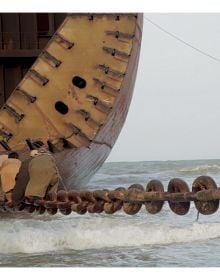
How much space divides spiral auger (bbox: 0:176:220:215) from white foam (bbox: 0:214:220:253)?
1.39 m

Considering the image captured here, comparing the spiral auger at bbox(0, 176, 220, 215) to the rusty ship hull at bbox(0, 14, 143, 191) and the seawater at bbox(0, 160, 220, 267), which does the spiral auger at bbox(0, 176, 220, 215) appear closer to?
the seawater at bbox(0, 160, 220, 267)

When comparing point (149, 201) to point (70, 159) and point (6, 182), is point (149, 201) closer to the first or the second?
point (6, 182)

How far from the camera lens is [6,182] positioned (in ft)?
16.3

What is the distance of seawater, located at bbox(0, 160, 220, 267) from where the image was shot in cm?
521

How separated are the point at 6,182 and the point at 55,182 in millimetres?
509

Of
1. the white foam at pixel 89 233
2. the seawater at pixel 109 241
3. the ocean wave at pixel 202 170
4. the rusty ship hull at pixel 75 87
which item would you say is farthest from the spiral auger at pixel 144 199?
the ocean wave at pixel 202 170

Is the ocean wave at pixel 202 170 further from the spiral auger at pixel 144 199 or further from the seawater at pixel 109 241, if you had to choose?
the spiral auger at pixel 144 199

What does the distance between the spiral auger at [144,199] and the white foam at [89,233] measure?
1389 millimetres

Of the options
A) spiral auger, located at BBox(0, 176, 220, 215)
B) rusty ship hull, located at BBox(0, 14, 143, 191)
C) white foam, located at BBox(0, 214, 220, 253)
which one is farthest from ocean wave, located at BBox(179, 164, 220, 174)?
spiral auger, located at BBox(0, 176, 220, 215)

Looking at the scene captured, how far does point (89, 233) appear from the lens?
6449 millimetres

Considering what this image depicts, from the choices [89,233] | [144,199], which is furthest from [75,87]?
[144,199]

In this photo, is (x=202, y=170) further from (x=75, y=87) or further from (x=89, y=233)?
(x=75, y=87)

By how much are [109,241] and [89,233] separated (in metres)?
0.37
